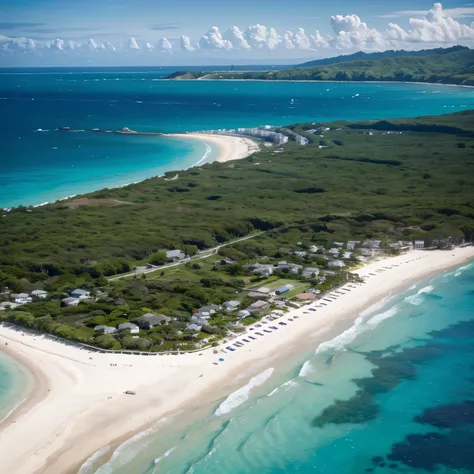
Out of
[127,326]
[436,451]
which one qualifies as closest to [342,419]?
[436,451]

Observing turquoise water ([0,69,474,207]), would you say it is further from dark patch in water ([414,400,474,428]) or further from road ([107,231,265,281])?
dark patch in water ([414,400,474,428])

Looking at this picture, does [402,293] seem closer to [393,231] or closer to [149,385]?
[393,231]

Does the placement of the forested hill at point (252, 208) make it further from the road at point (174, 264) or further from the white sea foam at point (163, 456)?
the white sea foam at point (163, 456)

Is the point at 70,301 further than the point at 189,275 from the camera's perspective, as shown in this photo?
No

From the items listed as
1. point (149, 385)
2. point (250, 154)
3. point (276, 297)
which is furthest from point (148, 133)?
point (149, 385)

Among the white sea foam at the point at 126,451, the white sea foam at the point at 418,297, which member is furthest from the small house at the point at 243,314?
the white sea foam at the point at 126,451

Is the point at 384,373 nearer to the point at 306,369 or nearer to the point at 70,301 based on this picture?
the point at 306,369
